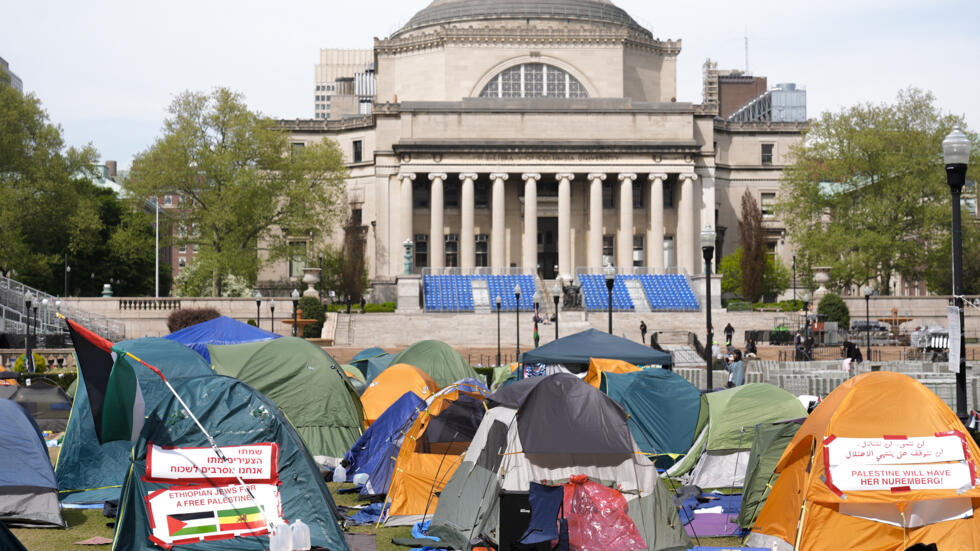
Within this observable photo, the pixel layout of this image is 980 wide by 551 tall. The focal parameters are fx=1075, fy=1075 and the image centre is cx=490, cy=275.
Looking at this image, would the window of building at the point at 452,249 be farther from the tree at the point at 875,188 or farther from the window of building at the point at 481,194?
the tree at the point at 875,188

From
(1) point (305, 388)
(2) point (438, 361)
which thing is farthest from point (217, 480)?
(2) point (438, 361)

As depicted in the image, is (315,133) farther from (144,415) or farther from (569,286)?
(144,415)

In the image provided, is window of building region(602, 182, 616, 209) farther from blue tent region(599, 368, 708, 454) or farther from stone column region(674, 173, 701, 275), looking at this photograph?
blue tent region(599, 368, 708, 454)

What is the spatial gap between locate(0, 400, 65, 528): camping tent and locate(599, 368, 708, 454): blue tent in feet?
31.1

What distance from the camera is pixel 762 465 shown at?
14.9 metres

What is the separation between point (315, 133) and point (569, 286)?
101 ft

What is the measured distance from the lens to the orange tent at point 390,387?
70.8 ft

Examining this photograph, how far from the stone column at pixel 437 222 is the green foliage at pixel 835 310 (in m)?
26.8

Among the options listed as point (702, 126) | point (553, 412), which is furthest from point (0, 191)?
point (553, 412)

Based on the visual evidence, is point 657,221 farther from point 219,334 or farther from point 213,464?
point 213,464

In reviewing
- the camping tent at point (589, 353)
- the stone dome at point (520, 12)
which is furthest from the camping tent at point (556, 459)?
the stone dome at point (520, 12)

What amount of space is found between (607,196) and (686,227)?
6.93 meters

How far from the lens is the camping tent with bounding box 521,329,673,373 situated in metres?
25.8

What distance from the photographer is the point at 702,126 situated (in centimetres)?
7738
